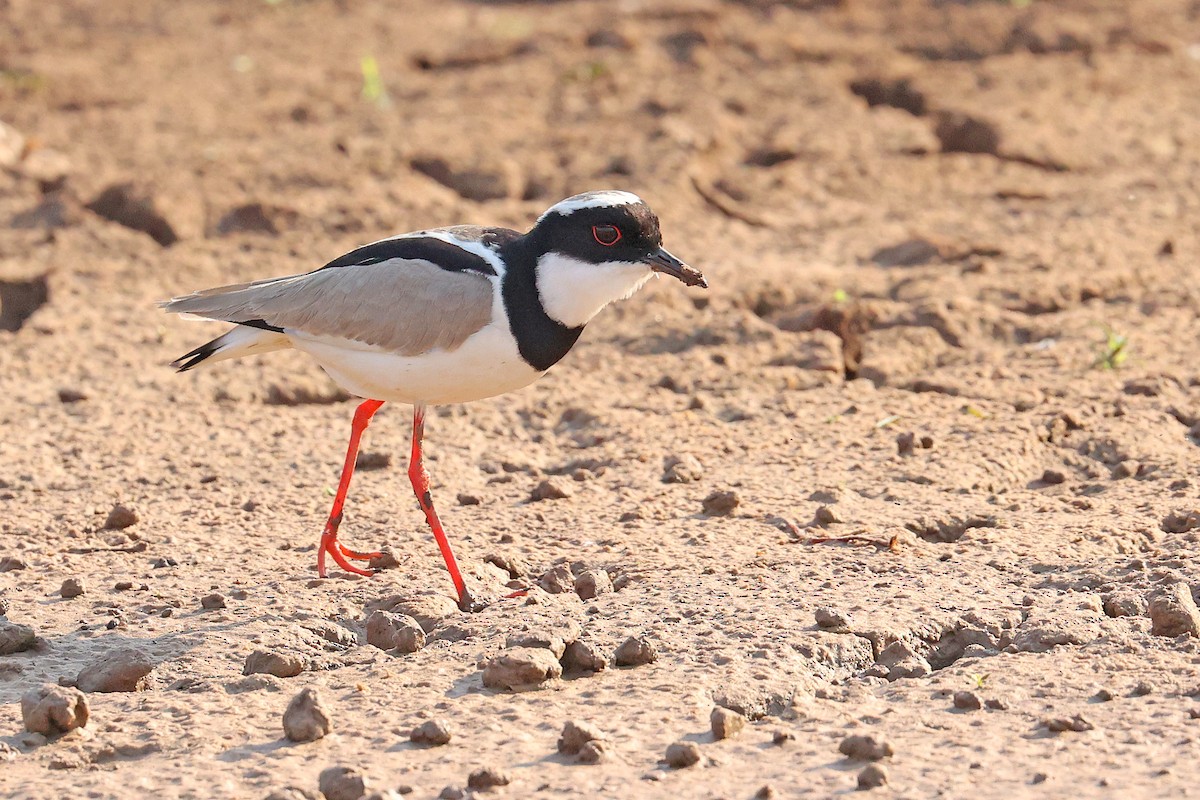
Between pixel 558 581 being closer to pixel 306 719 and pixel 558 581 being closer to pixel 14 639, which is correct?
pixel 306 719

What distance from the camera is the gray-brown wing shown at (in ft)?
17.5

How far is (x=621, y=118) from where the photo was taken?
418 inches

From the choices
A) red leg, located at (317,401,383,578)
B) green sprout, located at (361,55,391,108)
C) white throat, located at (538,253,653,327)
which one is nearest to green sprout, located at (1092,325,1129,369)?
white throat, located at (538,253,653,327)

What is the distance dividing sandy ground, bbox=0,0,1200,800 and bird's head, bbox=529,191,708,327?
935mm

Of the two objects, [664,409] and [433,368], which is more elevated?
[433,368]

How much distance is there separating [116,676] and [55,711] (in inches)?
14.8

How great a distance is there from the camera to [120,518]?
5.82 metres

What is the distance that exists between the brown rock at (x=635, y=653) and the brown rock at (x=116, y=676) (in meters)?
1.38

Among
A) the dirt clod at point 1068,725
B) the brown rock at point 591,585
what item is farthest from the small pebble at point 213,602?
the dirt clod at point 1068,725

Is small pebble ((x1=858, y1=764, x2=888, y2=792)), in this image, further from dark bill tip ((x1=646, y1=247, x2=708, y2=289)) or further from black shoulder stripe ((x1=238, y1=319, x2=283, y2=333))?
black shoulder stripe ((x1=238, y1=319, x2=283, y2=333))

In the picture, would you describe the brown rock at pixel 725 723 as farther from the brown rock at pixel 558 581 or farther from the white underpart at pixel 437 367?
the white underpart at pixel 437 367

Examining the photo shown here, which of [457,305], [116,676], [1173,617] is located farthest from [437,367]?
[1173,617]

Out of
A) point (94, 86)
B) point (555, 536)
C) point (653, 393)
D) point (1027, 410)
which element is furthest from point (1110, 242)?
point (94, 86)

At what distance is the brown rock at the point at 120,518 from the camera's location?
582 cm
